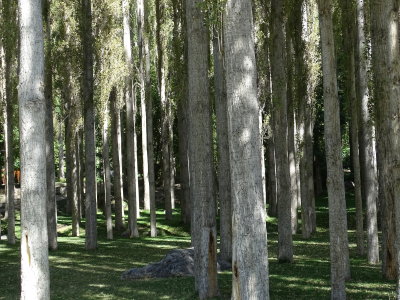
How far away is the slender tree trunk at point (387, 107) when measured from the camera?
10.3 meters

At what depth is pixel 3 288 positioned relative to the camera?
52.5 ft

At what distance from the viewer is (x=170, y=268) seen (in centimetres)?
1642

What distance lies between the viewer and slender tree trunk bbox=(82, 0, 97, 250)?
946 inches

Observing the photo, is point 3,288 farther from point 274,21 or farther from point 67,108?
point 67,108

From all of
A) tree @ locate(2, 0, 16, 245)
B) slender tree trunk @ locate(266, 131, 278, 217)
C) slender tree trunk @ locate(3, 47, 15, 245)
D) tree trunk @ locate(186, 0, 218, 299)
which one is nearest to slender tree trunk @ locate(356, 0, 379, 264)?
tree trunk @ locate(186, 0, 218, 299)

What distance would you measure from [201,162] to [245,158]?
4115mm

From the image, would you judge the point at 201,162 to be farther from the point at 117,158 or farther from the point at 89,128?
the point at 117,158

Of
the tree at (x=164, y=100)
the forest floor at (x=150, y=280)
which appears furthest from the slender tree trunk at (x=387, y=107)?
the tree at (x=164, y=100)

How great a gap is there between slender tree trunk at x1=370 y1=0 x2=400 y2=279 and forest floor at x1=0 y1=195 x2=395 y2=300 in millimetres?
1041

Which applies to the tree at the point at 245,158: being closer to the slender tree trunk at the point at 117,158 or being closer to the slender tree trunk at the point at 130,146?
the slender tree trunk at the point at 130,146

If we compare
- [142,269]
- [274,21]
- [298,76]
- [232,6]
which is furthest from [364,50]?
[232,6]

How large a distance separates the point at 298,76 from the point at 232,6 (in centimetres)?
1281

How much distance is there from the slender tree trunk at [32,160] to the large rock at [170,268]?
665 centimetres

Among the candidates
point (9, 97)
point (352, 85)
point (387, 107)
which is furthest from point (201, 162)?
point (9, 97)
